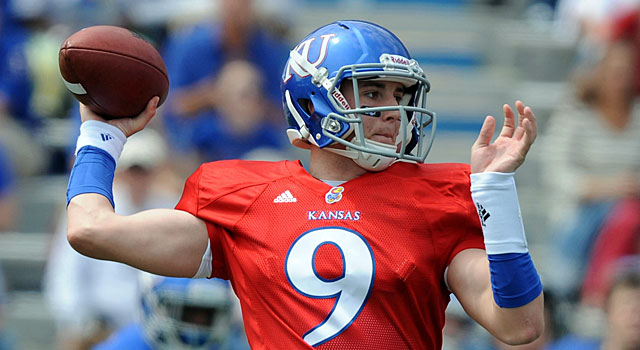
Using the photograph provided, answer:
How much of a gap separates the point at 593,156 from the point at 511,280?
3.90 metres

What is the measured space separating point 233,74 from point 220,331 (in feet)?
6.84

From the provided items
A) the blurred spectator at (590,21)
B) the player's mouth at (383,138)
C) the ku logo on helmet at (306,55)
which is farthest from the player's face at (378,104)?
the blurred spectator at (590,21)

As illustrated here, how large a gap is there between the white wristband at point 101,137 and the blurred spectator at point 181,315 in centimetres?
132

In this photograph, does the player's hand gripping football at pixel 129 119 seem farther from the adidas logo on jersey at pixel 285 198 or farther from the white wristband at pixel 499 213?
the white wristband at pixel 499 213

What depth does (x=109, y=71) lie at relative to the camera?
270 centimetres

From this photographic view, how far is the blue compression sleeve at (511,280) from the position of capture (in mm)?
2443

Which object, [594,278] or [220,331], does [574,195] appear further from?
[220,331]

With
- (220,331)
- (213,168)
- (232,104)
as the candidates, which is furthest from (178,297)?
(232,104)

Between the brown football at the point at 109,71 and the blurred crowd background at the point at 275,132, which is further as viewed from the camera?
the blurred crowd background at the point at 275,132

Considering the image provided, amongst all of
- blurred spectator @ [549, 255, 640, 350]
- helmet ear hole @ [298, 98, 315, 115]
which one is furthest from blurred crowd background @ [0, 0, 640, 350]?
helmet ear hole @ [298, 98, 315, 115]

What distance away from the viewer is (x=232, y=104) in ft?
18.9

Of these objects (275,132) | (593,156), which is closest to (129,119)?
(275,132)

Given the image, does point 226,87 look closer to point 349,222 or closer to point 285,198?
point 285,198

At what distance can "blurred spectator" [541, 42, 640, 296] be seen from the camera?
18.8ft
